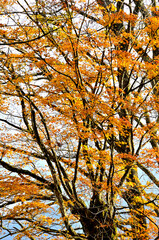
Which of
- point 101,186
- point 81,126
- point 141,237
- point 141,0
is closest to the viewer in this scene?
point 81,126

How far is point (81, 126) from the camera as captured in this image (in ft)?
21.4

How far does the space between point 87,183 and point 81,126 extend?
234 centimetres

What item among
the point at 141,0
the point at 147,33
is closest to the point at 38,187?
the point at 147,33

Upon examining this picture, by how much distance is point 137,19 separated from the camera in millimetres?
8250

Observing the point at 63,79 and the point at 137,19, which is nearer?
the point at 63,79

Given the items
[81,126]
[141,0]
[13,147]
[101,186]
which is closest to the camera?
[81,126]

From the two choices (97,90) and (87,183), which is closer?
(97,90)

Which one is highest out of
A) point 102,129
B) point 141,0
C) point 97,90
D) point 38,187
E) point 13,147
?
point 141,0

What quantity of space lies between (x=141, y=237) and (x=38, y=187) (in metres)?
4.09

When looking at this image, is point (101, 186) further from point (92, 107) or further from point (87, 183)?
point (92, 107)

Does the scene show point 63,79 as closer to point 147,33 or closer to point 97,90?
point 97,90

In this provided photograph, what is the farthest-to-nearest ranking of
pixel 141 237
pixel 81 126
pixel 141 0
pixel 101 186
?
1. pixel 141 0
2. pixel 141 237
3. pixel 101 186
4. pixel 81 126

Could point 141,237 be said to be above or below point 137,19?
below

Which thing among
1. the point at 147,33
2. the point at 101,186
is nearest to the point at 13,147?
the point at 101,186
